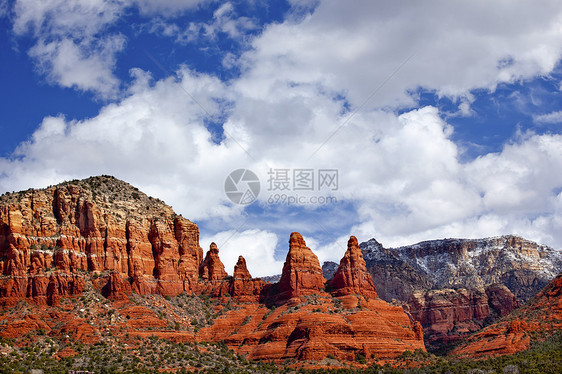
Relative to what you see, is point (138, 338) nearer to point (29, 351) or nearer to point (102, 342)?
point (102, 342)

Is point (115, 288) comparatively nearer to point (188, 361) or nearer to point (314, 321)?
point (188, 361)

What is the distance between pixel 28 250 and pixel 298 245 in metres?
69.8

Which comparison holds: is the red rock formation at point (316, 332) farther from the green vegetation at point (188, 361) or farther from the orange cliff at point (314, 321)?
the green vegetation at point (188, 361)

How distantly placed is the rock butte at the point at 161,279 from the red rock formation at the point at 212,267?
0.29 meters

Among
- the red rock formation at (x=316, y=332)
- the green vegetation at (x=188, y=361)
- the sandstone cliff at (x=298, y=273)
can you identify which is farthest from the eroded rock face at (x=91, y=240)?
the sandstone cliff at (x=298, y=273)

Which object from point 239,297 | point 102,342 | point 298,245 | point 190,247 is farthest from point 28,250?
point 298,245

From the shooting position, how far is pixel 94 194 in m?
168

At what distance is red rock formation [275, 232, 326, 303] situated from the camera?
180 metres

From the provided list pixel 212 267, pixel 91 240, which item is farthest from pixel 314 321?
pixel 91 240

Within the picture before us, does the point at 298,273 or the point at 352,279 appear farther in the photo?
the point at 352,279

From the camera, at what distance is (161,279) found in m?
174

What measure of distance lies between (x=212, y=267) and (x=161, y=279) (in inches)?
865

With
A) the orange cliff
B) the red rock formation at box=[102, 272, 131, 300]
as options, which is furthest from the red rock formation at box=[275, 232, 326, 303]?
the red rock formation at box=[102, 272, 131, 300]

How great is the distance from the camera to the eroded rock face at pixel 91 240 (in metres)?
150
